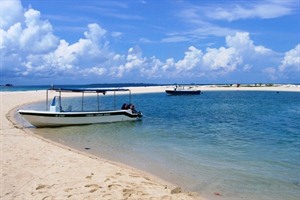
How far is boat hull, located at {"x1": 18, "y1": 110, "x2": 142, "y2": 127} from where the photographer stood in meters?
26.8

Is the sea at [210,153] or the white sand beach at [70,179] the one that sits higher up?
the white sand beach at [70,179]

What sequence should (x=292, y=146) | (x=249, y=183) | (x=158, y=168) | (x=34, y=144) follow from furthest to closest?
(x=292, y=146) < (x=34, y=144) < (x=158, y=168) < (x=249, y=183)

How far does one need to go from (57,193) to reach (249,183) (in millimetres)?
6696

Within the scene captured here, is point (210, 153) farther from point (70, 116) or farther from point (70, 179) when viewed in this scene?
point (70, 116)

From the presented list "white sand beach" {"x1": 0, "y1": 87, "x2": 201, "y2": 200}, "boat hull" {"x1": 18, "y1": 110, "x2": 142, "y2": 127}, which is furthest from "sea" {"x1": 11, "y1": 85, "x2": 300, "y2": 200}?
"white sand beach" {"x1": 0, "y1": 87, "x2": 201, "y2": 200}

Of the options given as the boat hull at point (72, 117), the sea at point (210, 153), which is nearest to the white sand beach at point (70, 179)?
the sea at point (210, 153)

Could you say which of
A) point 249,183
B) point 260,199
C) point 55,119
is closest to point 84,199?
point 260,199

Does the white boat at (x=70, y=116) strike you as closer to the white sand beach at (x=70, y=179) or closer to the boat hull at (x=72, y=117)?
the boat hull at (x=72, y=117)

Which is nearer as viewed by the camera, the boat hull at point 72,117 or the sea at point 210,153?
the sea at point 210,153

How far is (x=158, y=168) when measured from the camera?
46.8 feet

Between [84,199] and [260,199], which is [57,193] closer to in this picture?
[84,199]

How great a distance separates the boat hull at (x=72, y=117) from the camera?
2680cm

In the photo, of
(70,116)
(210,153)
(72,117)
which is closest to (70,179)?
(210,153)

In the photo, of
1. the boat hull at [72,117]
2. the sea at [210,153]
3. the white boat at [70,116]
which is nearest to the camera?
the sea at [210,153]
